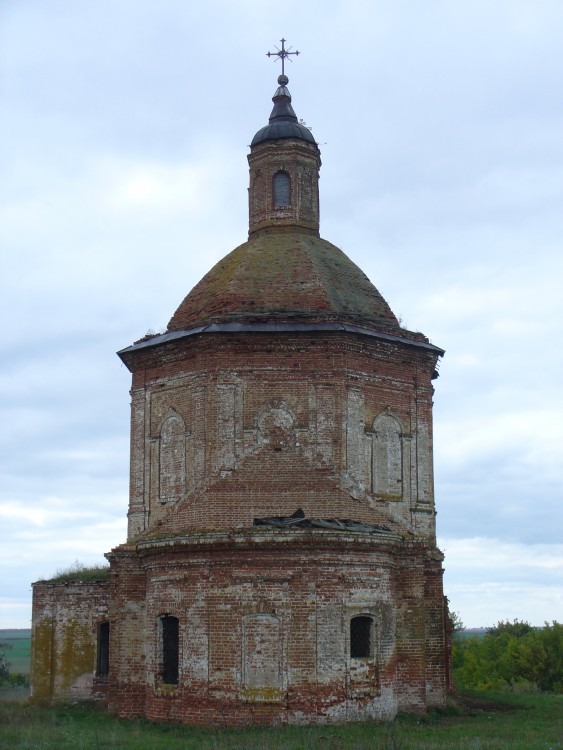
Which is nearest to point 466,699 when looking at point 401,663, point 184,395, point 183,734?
point 401,663

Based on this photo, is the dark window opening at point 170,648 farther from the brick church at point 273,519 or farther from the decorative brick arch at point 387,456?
the decorative brick arch at point 387,456

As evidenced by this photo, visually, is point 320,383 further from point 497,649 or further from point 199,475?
point 497,649

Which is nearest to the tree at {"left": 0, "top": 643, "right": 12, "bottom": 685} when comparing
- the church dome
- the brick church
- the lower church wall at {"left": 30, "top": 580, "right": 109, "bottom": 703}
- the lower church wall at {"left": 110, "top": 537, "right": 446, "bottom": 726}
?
the lower church wall at {"left": 30, "top": 580, "right": 109, "bottom": 703}

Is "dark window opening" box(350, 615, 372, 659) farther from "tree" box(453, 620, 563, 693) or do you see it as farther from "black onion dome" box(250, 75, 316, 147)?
"tree" box(453, 620, 563, 693)

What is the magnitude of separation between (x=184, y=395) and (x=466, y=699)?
919 centimetres

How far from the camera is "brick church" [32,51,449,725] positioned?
16422 millimetres

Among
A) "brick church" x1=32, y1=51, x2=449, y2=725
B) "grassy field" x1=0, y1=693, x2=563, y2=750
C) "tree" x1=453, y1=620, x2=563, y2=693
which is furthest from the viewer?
"tree" x1=453, y1=620, x2=563, y2=693

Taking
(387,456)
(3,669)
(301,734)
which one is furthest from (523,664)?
(3,669)

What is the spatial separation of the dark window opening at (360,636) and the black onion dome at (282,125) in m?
11.3

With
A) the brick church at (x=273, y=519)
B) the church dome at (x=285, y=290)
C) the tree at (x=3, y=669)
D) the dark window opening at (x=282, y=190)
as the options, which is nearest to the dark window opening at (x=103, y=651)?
the brick church at (x=273, y=519)

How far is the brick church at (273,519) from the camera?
647 inches

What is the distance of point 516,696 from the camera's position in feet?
74.0

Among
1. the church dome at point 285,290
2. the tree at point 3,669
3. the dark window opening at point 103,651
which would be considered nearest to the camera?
the church dome at point 285,290

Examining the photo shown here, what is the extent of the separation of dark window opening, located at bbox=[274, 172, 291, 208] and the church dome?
3.42 feet
